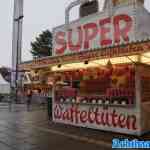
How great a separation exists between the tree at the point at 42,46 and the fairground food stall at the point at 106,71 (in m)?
24.2

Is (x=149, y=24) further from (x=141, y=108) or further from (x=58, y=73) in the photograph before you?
(x=58, y=73)

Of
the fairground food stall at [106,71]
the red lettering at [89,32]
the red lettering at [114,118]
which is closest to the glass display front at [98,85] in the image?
the fairground food stall at [106,71]

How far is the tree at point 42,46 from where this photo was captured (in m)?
34.2

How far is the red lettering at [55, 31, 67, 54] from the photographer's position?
10.2 metres

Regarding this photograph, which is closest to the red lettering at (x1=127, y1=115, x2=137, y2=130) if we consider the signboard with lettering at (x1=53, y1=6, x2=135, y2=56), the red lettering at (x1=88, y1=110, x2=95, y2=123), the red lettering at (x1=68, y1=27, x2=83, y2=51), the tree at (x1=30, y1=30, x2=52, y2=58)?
the red lettering at (x1=88, y1=110, x2=95, y2=123)

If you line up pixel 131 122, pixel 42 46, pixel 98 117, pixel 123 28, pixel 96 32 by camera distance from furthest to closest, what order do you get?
1. pixel 42 46
2. pixel 96 32
3. pixel 98 117
4. pixel 123 28
5. pixel 131 122

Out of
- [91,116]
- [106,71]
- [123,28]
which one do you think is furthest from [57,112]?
[123,28]

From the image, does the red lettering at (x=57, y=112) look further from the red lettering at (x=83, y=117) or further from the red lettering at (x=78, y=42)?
the red lettering at (x=78, y=42)

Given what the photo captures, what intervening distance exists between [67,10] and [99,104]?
18.1ft

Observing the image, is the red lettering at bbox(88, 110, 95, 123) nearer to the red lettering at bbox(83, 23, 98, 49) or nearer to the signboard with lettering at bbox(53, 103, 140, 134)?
the signboard with lettering at bbox(53, 103, 140, 134)

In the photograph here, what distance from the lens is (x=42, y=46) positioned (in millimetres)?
34531

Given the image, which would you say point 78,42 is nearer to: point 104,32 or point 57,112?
Result: point 104,32

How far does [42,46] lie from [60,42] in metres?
24.8

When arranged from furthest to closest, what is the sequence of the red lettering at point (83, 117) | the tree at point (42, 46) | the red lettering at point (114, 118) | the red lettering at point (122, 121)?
the tree at point (42, 46), the red lettering at point (83, 117), the red lettering at point (114, 118), the red lettering at point (122, 121)
